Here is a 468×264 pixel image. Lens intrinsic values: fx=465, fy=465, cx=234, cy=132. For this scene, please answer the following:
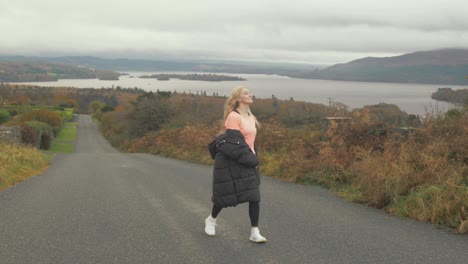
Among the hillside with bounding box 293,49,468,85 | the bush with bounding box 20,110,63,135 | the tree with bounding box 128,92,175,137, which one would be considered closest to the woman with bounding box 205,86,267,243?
the tree with bounding box 128,92,175,137

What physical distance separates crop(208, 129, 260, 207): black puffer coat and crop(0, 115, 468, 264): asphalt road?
1.89 feet

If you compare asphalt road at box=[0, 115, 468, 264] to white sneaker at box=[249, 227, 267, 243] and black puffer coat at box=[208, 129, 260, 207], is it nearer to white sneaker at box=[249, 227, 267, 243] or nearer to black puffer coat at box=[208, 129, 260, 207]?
white sneaker at box=[249, 227, 267, 243]

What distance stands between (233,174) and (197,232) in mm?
1117

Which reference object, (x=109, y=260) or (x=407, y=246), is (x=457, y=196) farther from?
(x=109, y=260)

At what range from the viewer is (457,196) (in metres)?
6.64

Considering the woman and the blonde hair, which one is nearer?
the woman

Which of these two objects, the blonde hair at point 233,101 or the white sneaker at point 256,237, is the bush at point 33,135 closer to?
the blonde hair at point 233,101

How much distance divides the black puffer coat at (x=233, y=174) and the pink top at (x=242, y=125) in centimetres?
6

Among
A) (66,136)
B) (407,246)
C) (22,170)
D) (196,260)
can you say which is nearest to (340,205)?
(407,246)

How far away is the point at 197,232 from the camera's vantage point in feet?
20.3

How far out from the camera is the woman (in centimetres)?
555

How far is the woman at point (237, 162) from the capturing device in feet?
18.2

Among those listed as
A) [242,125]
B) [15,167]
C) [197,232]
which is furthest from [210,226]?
[15,167]

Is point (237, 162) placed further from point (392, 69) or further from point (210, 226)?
point (392, 69)
